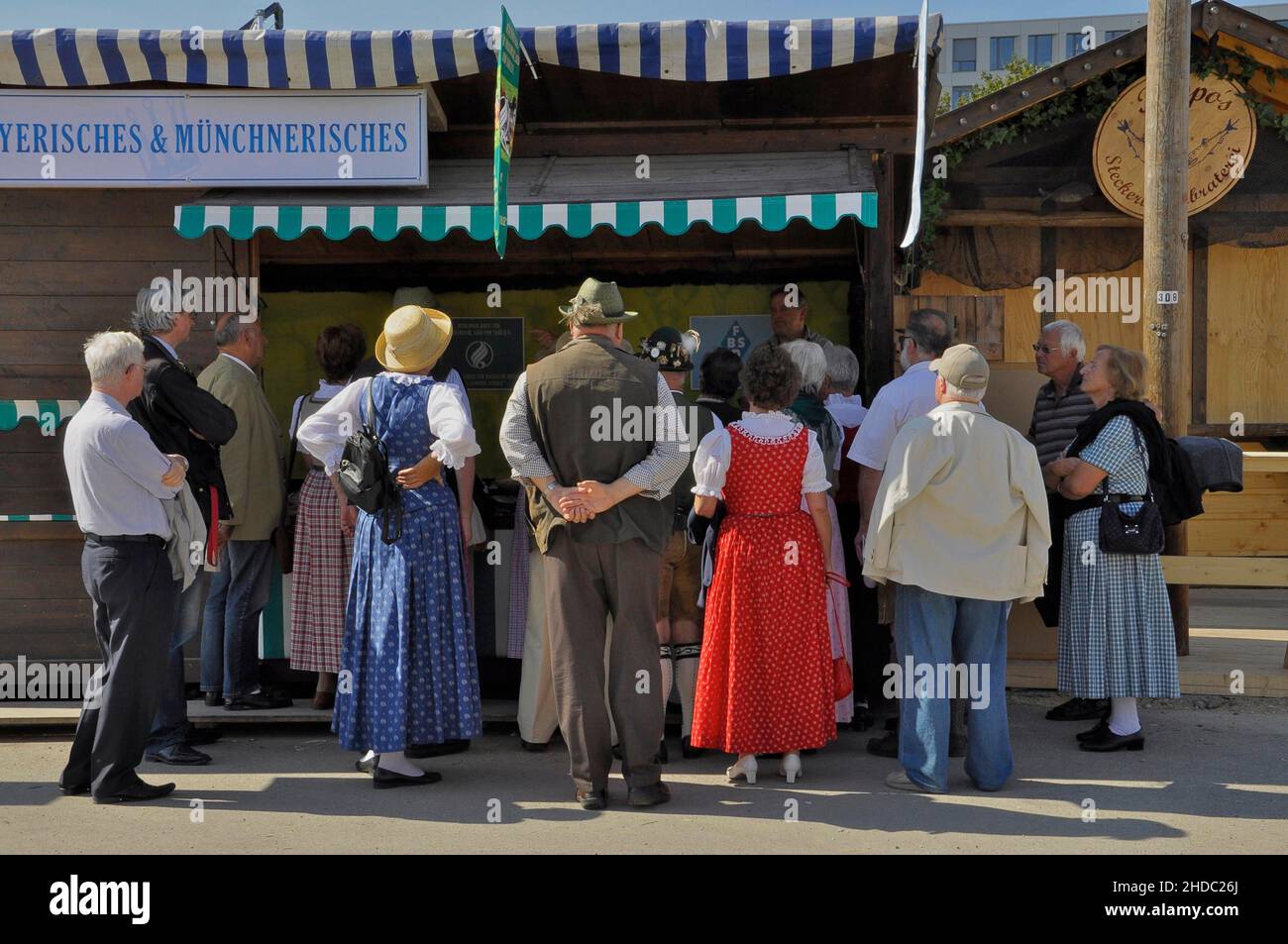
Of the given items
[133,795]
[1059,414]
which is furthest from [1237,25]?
[133,795]

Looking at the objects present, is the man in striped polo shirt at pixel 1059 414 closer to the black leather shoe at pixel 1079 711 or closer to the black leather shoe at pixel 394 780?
the black leather shoe at pixel 1079 711

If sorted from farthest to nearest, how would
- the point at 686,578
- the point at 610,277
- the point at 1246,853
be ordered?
the point at 610,277, the point at 686,578, the point at 1246,853

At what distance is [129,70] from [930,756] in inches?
186

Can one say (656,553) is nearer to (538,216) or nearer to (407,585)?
(407,585)

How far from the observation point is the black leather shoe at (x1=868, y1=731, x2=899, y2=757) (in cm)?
568

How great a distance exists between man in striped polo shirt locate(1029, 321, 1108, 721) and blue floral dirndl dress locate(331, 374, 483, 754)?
9.20 feet

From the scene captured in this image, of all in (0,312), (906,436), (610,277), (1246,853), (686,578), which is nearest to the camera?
(1246,853)

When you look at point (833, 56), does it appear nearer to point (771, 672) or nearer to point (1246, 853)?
point (771, 672)

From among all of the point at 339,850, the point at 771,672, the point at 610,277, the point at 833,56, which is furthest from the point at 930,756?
the point at 610,277

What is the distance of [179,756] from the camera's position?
5566mm

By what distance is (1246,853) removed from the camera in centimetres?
430

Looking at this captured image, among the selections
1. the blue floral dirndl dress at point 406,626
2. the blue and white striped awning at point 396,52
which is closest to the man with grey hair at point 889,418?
the blue and white striped awning at point 396,52

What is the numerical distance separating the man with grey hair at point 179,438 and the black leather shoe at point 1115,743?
3.77 m

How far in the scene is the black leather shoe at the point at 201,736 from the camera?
5949 millimetres
